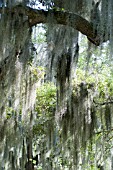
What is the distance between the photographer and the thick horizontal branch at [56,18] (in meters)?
3.31

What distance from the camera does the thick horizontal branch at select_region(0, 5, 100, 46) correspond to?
3.31 metres

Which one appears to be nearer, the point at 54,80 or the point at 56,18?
the point at 56,18

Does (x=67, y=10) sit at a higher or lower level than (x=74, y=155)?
higher

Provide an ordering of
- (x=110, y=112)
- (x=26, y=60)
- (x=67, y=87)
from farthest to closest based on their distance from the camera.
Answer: (x=110, y=112) → (x=67, y=87) → (x=26, y=60)

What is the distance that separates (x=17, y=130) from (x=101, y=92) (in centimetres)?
157

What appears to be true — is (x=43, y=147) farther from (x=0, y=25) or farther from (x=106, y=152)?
(x=0, y=25)

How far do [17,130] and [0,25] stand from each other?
122 inches

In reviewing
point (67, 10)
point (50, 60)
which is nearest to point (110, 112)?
point (50, 60)

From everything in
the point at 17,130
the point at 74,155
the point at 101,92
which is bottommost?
the point at 74,155

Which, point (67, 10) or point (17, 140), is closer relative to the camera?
point (67, 10)

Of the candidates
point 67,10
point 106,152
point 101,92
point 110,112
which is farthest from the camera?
point 106,152

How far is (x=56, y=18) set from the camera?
134 inches

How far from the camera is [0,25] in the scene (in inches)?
133

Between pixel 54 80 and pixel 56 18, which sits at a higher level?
pixel 56 18
